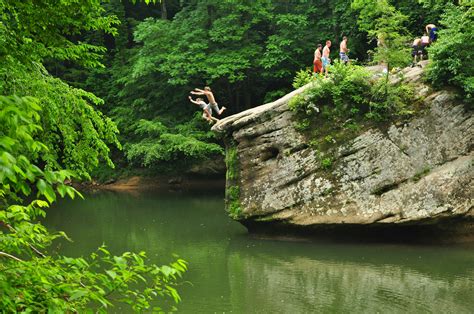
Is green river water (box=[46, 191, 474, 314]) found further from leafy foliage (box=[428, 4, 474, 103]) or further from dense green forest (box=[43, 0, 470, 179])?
dense green forest (box=[43, 0, 470, 179])

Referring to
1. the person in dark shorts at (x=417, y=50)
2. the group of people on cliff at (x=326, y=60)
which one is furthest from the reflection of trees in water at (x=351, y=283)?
the person in dark shorts at (x=417, y=50)

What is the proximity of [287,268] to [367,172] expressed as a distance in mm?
3744

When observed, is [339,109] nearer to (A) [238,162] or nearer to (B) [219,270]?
(A) [238,162]

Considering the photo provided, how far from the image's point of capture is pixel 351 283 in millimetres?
10562

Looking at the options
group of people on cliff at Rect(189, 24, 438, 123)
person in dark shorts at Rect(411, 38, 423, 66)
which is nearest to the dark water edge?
A: group of people on cliff at Rect(189, 24, 438, 123)

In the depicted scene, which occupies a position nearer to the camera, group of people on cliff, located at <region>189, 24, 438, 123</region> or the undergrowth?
the undergrowth

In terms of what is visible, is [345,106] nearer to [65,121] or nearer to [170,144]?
[65,121]

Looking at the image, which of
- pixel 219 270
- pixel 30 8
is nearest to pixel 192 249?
pixel 219 270

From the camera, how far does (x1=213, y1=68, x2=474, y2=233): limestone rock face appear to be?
13.1 metres

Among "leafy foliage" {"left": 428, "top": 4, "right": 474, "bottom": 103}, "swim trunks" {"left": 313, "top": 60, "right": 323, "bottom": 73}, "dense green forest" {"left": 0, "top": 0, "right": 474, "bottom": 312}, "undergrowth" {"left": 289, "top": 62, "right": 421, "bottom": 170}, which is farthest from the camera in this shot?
"swim trunks" {"left": 313, "top": 60, "right": 323, "bottom": 73}

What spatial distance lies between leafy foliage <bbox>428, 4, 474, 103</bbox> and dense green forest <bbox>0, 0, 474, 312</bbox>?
3cm

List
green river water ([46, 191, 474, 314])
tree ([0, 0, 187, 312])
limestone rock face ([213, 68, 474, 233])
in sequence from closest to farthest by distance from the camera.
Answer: tree ([0, 0, 187, 312]), green river water ([46, 191, 474, 314]), limestone rock face ([213, 68, 474, 233])

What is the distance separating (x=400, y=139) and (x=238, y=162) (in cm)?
468

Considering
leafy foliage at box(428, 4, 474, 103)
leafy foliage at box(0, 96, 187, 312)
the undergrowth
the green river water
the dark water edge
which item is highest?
leafy foliage at box(428, 4, 474, 103)
